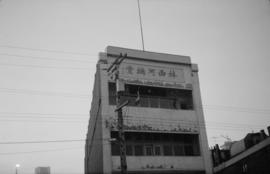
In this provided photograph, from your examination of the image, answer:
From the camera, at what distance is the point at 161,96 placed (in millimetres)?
29703

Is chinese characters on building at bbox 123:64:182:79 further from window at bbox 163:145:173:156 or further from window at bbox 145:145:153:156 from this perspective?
window at bbox 163:145:173:156

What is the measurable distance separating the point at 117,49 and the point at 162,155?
1063 cm

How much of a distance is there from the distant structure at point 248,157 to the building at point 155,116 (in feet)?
10.4

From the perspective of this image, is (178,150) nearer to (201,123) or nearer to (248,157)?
(201,123)

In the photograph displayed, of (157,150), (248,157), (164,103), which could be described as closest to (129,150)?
(157,150)

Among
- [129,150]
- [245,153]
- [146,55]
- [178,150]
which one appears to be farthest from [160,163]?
[146,55]

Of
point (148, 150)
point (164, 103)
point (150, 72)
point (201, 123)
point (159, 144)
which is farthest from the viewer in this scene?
point (164, 103)

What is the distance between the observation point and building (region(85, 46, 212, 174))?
25.1 meters

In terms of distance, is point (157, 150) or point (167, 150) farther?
point (167, 150)

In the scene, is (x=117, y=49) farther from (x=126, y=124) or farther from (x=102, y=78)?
(x=126, y=124)

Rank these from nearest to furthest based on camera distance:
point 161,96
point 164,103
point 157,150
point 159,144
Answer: point 157,150, point 159,144, point 164,103, point 161,96

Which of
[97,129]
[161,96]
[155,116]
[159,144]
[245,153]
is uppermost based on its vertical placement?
[161,96]

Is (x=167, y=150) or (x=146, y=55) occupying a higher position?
(x=146, y=55)

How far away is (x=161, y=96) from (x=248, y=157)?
9718 mm
